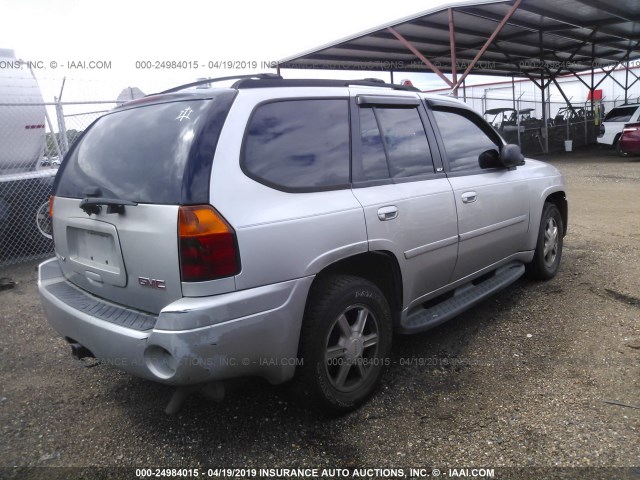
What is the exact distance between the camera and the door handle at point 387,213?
9.31 feet

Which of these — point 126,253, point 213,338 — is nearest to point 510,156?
point 213,338

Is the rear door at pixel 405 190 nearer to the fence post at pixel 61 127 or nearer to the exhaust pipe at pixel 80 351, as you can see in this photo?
the exhaust pipe at pixel 80 351

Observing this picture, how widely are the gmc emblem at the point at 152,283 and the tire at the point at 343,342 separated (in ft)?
2.37

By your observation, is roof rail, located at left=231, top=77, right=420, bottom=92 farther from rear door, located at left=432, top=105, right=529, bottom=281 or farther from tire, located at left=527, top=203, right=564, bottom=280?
tire, located at left=527, top=203, right=564, bottom=280

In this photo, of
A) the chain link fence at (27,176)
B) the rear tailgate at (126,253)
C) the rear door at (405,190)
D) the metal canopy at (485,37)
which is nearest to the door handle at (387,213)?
the rear door at (405,190)

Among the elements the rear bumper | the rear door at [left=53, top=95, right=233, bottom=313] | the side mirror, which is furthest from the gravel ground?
the side mirror

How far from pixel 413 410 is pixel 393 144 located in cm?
162

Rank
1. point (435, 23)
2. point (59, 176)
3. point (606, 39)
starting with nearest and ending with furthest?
point (59, 176) < point (435, 23) < point (606, 39)

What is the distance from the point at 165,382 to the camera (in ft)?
7.32

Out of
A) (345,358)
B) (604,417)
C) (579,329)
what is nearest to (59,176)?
(345,358)

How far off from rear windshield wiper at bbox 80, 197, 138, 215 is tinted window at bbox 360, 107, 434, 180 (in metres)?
1.34

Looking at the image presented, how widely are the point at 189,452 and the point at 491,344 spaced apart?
222 centimetres

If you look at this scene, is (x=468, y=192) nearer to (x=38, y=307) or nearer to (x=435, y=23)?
(x=38, y=307)

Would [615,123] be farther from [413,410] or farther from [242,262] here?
[242,262]
